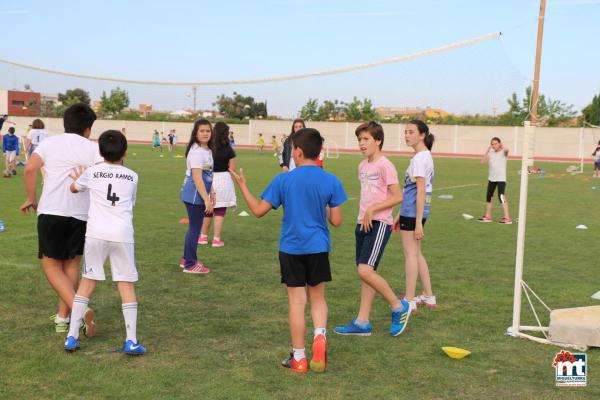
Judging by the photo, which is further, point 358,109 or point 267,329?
point 358,109

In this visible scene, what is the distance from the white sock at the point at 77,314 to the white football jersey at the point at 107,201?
1.82 feet

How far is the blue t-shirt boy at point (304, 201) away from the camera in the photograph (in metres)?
5.04

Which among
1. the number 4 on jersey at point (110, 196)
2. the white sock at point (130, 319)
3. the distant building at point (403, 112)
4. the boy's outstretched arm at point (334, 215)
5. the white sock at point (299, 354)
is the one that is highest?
the distant building at point (403, 112)

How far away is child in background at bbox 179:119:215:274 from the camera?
329 inches

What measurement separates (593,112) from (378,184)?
87340 millimetres

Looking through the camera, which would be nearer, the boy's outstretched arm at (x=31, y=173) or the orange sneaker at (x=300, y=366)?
the orange sneaker at (x=300, y=366)

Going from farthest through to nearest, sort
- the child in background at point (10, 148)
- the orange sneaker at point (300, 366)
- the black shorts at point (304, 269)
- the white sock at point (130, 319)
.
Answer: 1. the child in background at point (10, 148)
2. the white sock at point (130, 319)
3. the black shorts at point (304, 269)
4. the orange sneaker at point (300, 366)

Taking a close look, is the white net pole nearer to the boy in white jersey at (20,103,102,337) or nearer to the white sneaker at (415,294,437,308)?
the white sneaker at (415,294,437,308)

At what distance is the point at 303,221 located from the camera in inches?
199

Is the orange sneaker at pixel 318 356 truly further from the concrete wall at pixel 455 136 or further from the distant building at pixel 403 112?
the concrete wall at pixel 455 136

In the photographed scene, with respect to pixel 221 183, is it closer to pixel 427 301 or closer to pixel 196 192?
pixel 196 192

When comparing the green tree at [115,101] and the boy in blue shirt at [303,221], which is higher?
the green tree at [115,101]

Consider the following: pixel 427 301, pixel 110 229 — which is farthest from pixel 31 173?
pixel 427 301

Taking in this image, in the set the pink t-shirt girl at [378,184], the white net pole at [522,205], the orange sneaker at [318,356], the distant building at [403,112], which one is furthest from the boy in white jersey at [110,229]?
the distant building at [403,112]
